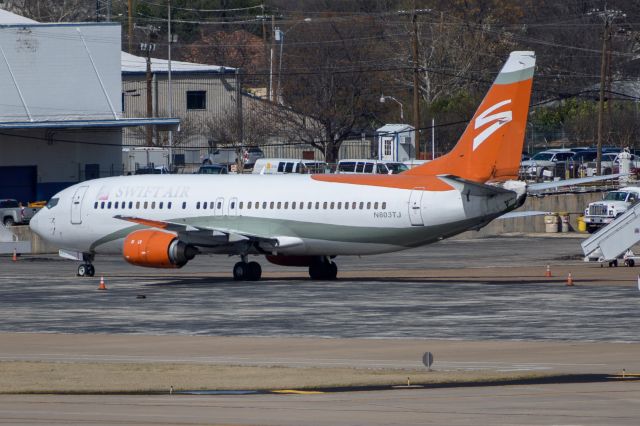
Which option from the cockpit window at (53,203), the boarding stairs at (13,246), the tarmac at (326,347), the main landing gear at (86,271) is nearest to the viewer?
the tarmac at (326,347)

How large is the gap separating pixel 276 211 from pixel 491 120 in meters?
7.35

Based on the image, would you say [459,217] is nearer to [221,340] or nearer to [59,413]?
[221,340]

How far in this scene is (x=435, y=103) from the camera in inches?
3841

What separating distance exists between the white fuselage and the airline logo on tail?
5.41ft

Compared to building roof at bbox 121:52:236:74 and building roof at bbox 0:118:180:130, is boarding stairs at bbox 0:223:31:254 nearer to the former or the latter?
building roof at bbox 0:118:180:130

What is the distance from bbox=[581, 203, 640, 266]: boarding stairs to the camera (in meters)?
41.6

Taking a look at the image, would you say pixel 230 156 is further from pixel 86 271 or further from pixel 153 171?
pixel 86 271

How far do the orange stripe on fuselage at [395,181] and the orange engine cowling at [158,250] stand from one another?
4626 mm

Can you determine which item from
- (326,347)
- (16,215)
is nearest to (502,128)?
(326,347)

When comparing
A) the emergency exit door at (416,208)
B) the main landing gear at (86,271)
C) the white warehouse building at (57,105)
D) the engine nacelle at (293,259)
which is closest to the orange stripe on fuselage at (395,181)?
the emergency exit door at (416,208)

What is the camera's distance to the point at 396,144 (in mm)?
87000

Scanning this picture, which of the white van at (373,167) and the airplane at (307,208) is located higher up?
the white van at (373,167)

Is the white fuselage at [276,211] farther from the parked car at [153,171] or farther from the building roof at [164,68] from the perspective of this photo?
the building roof at [164,68]

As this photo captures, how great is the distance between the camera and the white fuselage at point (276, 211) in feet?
123
